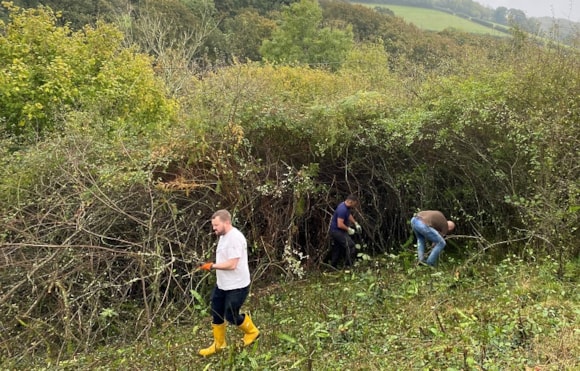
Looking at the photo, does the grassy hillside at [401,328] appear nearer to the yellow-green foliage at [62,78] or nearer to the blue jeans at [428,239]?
the blue jeans at [428,239]

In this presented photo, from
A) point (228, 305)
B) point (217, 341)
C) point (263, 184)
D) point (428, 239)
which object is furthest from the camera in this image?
point (263, 184)

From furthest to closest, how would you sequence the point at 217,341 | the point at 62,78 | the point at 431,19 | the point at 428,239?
1. the point at 431,19
2. the point at 62,78
3. the point at 428,239
4. the point at 217,341

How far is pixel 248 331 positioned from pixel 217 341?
38cm

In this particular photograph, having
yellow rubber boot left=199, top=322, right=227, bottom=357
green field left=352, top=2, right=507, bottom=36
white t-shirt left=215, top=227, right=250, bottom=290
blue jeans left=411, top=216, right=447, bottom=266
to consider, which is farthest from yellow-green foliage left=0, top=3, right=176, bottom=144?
green field left=352, top=2, right=507, bottom=36

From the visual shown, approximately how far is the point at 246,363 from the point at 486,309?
9.13ft

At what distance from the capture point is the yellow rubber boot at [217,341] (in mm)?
5246

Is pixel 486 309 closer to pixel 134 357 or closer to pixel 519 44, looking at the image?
pixel 134 357

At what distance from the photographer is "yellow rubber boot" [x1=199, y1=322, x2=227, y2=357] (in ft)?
17.2

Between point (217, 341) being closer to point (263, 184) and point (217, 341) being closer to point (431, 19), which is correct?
point (263, 184)

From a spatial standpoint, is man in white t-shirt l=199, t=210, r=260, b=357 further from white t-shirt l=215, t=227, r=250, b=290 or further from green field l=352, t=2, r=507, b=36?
green field l=352, t=2, r=507, b=36

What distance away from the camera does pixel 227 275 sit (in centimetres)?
501

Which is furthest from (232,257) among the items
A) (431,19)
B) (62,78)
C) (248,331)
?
(431,19)

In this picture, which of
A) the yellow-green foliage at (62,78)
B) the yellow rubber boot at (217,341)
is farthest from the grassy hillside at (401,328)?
the yellow-green foliage at (62,78)

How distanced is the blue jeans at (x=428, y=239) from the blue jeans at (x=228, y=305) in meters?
3.34
